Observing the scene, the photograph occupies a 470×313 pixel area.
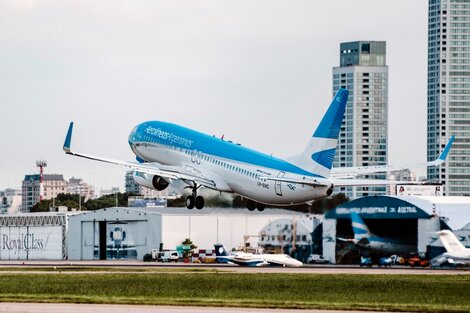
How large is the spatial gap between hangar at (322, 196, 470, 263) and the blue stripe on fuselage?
34908 millimetres

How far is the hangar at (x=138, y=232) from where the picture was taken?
17539cm

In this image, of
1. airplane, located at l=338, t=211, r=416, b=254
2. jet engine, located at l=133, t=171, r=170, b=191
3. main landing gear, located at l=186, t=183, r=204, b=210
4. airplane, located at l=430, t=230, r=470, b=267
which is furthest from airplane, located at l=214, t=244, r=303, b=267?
jet engine, located at l=133, t=171, r=170, b=191

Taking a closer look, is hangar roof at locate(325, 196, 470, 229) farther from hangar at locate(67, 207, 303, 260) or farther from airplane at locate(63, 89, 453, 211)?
airplane at locate(63, 89, 453, 211)

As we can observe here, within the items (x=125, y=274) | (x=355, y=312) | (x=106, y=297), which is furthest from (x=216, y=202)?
(x=355, y=312)

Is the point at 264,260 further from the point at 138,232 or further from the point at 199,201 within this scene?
the point at 138,232

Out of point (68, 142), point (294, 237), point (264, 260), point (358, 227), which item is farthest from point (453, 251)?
point (68, 142)

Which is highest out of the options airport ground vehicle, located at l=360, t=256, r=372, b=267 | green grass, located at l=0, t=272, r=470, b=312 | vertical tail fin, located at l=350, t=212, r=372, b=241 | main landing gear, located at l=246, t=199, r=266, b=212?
main landing gear, located at l=246, t=199, r=266, b=212

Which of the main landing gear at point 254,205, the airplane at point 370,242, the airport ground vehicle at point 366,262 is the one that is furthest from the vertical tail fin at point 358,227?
the main landing gear at point 254,205

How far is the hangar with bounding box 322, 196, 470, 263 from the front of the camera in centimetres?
15262

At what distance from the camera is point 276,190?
110938 mm

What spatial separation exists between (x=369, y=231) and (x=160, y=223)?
3607 cm

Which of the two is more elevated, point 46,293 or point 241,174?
point 241,174

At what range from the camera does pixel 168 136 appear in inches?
4771

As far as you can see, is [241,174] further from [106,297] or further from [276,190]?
[106,297]
